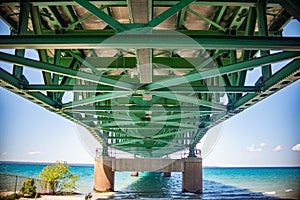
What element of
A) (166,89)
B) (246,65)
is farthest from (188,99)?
(246,65)

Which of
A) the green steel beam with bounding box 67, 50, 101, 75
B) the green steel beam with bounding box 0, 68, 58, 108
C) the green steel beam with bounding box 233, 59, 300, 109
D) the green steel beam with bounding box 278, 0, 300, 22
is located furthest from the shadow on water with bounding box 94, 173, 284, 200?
the green steel beam with bounding box 278, 0, 300, 22

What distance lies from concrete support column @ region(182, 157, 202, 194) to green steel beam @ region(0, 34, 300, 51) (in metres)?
24.6

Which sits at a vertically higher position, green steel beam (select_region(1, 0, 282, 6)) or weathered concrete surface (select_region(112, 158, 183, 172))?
green steel beam (select_region(1, 0, 282, 6))

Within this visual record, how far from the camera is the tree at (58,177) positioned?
20312 mm

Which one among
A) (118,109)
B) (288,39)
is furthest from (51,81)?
(288,39)

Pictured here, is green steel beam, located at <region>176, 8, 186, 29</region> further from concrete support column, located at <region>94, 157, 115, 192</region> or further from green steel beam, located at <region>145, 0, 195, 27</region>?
concrete support column, located at <region>94, 157, 115, 192</region>

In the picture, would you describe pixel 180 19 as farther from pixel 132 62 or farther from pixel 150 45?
pixel 150 45

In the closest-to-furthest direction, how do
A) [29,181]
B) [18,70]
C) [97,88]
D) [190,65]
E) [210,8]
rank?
[210,8] < [18,70] < [97,88] < [190,65] < [29,181]

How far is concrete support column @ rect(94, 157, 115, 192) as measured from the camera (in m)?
31.0

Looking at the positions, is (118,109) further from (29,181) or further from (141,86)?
(29,181)

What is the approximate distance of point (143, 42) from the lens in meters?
5.85

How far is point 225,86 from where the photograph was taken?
34.6 feet

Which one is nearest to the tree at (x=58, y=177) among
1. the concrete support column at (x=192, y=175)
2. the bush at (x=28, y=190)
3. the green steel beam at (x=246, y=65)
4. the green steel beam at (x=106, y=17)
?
the bush at (x=28, y=190)

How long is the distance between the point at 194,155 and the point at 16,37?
87.4 ft
